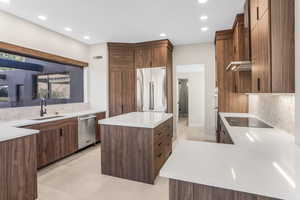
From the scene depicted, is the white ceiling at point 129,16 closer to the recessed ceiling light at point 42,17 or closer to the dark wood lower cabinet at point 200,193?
the recessed ceiling light at point 42,17

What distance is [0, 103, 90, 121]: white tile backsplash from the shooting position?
114 inches

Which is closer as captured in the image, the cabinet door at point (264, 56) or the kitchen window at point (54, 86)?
the cabinet door at point (264, 56)

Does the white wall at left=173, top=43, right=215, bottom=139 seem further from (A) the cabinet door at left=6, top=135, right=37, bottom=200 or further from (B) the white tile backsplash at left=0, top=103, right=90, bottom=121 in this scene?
(A) the cabinet door at left=6, top=135, right=37, bottom=200

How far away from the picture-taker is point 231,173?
88 cm

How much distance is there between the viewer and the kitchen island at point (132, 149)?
2.36 meters

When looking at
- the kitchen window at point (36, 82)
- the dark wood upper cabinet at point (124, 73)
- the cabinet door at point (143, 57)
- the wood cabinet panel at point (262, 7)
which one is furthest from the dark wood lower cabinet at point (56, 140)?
the wood cabinet panel at point (262, 7)

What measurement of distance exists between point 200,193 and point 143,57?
420cm

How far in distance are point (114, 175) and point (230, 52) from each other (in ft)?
12.0

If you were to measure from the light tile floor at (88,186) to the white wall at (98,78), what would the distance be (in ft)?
7.12

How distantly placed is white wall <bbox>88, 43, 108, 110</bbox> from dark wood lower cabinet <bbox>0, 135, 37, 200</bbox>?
2.87 m

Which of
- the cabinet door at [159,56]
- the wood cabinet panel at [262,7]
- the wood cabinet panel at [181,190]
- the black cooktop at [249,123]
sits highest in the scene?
the cabinet door at [159,56]

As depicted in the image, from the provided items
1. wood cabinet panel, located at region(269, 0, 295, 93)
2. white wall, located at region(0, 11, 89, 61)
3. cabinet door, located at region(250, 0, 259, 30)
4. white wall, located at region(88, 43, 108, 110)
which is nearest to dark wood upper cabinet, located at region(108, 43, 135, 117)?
white wall, located at region(88, 43, 108, 110)

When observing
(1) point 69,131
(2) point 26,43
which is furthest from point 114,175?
(2) point 26,43

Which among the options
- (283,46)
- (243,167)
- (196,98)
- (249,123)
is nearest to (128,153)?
(243,167)
